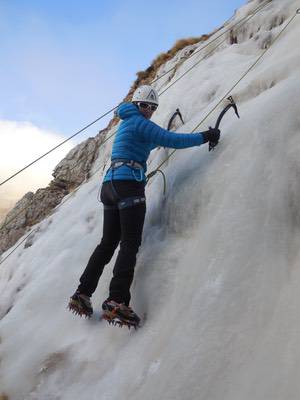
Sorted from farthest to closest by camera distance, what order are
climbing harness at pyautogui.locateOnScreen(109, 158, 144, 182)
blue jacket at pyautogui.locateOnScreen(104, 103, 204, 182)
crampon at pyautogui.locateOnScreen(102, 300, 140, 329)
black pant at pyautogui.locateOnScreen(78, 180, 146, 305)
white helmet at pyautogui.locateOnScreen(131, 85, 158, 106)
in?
white helmet at pyautogui.locateOnScreen(131, 85, 158, 106), climbing harness at pyautogui.locateOnScreen(109, 158, 144, 182), blue jacket at pyautogui.locateOnScreen(104, 103, 204, 182), black pant at pyautogui.locateOnScreen(78, 180, 146, 305), crampon at pyautogui.locateOnScreen(102, 300, 140, 329)

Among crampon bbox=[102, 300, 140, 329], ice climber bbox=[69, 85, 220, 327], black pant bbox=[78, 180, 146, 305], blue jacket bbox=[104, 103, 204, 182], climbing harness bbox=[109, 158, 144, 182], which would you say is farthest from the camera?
climbing harness bbox=[109, 158, 144, 182]

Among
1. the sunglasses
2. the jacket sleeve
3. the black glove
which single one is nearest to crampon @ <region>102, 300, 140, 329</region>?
the jacket sleeve

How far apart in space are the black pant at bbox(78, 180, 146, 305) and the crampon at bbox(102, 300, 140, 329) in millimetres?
98

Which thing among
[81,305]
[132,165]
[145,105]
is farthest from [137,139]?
[81,305]

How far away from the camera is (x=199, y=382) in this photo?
4348 mm

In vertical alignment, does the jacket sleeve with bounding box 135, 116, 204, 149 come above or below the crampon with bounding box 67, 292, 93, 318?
above

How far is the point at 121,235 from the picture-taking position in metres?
5.99

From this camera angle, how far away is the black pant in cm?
555

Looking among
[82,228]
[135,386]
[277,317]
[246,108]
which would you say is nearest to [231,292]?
[277,317]

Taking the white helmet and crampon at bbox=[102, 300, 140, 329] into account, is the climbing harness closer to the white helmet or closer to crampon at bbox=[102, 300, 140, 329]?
the white helmet

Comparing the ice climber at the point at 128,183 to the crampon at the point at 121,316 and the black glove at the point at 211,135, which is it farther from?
the crampon at the point at 121,316

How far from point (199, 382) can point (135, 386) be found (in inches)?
28.5

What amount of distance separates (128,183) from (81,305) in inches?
64.7

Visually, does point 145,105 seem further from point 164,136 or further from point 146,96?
point 164,136
